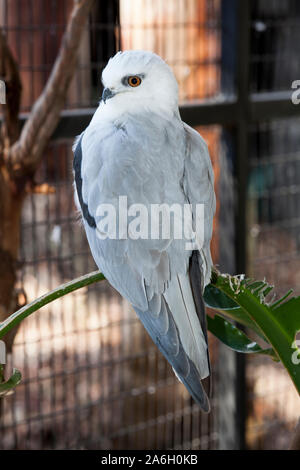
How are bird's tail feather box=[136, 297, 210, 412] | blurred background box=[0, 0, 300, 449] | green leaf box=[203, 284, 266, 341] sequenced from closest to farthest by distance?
bird's tail feather box=[136, 297, 210, 412] → green leaf box=[203, 284, 266, 341] → blurred background box=[0, 0, 300, 449]

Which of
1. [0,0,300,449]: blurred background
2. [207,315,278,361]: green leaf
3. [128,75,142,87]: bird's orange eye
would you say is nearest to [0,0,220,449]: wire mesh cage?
[0,0,300,449]: blurred background

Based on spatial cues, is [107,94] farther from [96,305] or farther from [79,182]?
[96,305]

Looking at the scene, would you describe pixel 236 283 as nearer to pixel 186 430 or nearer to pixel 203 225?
pixel 203 225

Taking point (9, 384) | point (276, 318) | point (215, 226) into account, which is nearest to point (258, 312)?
point (276, 318)

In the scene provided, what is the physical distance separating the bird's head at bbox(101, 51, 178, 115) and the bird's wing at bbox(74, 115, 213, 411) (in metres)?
0.02

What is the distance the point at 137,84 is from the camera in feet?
1.88

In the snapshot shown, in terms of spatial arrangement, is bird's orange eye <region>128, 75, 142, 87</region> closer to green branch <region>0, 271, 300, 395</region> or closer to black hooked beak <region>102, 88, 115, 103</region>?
black hooked beak <region>102, 88, 115, 103</region>

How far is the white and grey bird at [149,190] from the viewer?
22.3 inches

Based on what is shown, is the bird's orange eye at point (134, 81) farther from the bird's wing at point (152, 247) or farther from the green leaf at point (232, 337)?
the green leaf at point (232, 337)

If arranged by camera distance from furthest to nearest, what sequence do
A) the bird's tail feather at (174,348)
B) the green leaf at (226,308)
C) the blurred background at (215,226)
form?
1. the blurred background at (215,226)
2. the green leaf at (226,308)
3. the bird's tail feather at (174,348)

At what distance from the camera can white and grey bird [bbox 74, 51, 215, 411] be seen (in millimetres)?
566

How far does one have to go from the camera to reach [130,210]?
0.57m

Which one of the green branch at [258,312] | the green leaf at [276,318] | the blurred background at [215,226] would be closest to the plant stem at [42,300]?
the green branch at [258,312]

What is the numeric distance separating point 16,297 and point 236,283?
52cm
